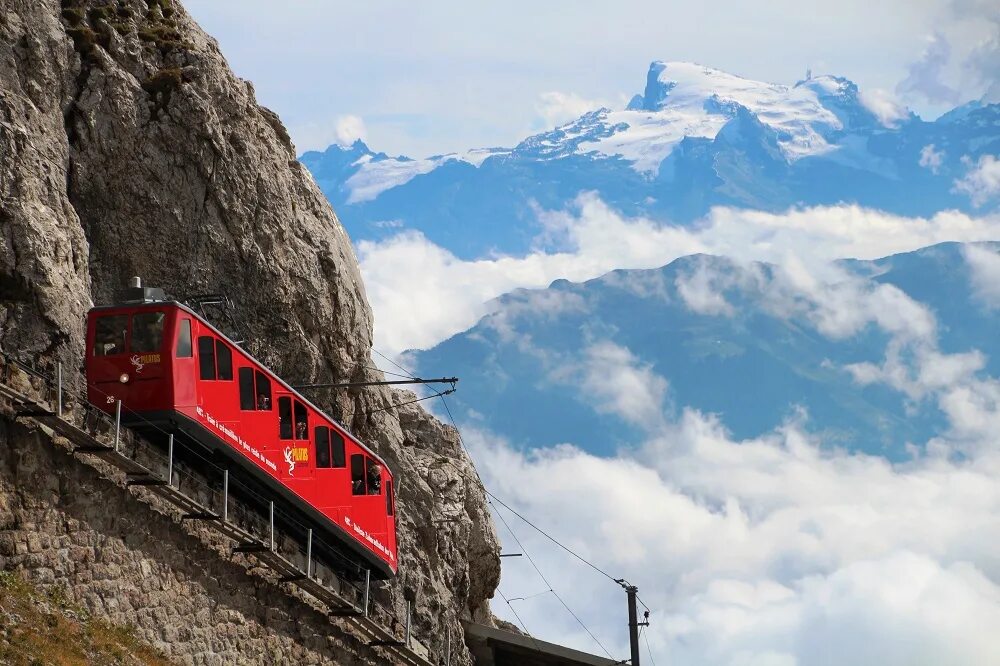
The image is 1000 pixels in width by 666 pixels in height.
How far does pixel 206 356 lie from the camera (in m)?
30.8

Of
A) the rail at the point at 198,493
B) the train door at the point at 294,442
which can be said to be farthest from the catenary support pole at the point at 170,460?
the train door at the point at 294,442

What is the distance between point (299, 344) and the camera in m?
41.4

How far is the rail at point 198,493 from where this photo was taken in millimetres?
26969

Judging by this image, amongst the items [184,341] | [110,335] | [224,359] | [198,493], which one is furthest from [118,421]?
[224,359]

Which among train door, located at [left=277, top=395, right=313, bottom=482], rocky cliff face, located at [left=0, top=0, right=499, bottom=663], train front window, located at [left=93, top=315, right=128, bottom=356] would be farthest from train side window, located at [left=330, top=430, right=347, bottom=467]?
train front window, located at [left=93, top=315, right=128, bottom=356]

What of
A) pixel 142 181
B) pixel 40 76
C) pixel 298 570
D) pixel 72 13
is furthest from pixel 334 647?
pixel 72 13

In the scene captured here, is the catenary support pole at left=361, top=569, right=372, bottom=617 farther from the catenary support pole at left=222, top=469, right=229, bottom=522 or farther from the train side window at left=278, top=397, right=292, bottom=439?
the catenary support pole at left=222, top=469, right=229, bottom=522

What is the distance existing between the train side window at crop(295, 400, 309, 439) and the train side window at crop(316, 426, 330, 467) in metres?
0.54

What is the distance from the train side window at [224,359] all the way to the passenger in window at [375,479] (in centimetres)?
736

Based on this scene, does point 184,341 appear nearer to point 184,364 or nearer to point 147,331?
point 184,364

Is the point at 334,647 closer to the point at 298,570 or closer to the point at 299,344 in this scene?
the point at 298,570

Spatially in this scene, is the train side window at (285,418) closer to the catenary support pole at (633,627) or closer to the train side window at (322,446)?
the train side window at (322,446)

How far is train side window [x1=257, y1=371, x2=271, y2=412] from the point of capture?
3272 cm

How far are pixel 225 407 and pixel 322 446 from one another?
455 cm
